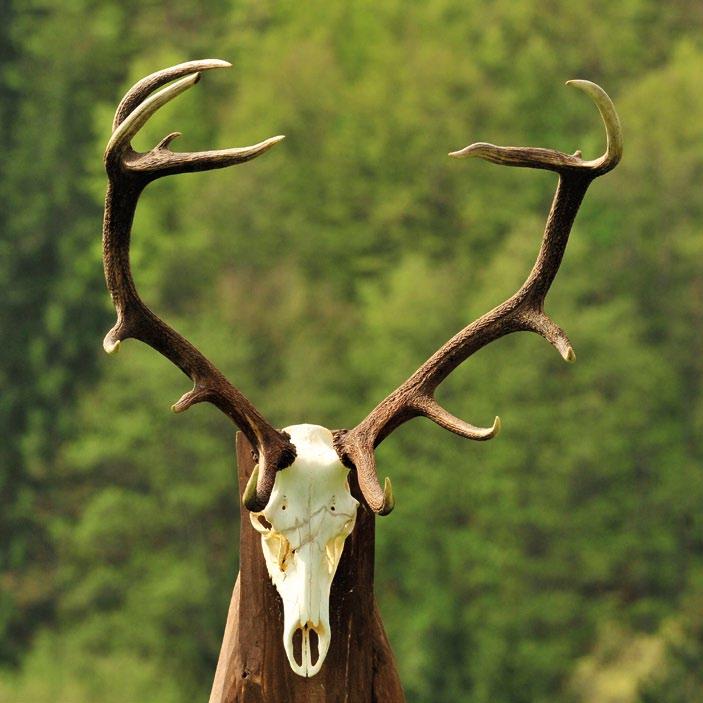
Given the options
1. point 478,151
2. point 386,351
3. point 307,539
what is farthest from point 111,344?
point 386,351

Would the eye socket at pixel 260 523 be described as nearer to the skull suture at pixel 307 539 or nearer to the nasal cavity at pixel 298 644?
the skull suture at pixel 307 539

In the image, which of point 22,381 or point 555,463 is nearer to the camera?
point 555,463

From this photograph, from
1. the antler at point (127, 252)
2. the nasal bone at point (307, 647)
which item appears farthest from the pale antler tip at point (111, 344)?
the nasal bone at point (307, 647)

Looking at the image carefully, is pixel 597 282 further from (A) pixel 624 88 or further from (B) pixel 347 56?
(B) pixel 347 56

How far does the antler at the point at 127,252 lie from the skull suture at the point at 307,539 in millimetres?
97

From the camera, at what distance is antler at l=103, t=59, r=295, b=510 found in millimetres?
6684

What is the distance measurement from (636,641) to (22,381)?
13.0m

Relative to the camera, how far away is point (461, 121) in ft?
128

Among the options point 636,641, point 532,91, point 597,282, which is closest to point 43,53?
point 532,91

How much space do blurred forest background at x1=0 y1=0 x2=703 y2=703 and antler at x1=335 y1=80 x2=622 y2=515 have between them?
23.6m

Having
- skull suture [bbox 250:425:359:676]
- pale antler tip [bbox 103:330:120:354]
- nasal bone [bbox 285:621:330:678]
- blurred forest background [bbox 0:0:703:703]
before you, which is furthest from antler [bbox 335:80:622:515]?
blurred forest background [bbox 0:0:703:703]

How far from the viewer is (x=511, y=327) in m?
7.21

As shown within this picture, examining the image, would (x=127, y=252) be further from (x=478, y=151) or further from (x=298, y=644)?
(x=298, y=644)

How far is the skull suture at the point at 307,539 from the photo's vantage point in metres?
6.96
